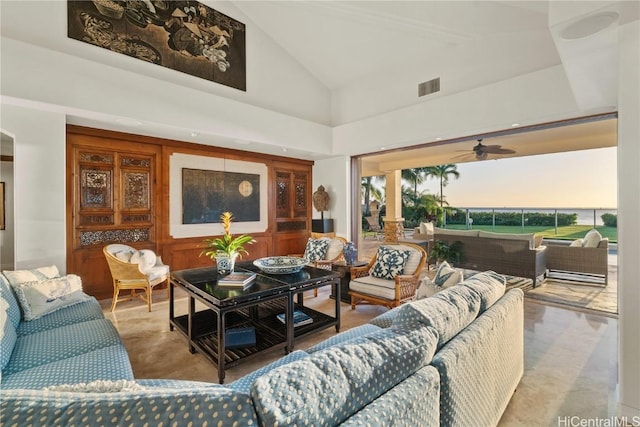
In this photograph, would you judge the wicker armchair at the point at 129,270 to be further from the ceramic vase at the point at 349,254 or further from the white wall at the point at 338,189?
the white wall at the point at 338,189

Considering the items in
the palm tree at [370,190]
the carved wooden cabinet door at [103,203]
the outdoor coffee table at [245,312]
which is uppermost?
the palm tree at [370,190]

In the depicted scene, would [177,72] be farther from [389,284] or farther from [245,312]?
[389,284]

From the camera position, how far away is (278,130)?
17.1 feet

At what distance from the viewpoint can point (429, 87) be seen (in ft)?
15.5

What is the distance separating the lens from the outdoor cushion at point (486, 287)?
192 centimetres

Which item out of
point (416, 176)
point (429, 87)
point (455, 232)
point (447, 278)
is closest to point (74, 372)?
point (447, 278)

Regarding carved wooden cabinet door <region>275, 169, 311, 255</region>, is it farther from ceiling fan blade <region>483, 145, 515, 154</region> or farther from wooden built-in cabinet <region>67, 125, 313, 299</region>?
ceiling fan blade <region>483, 145, 515, 154</region>

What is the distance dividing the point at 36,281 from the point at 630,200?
15.0 ft

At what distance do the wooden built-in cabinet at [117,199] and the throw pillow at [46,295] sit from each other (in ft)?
5.40

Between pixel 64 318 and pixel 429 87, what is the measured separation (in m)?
5.30

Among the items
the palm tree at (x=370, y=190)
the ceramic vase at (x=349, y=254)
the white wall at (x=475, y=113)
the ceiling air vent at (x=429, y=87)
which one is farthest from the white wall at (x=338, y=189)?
the palm tree at (x=370, y=190)

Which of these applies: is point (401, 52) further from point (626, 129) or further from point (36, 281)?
point (36, 281)

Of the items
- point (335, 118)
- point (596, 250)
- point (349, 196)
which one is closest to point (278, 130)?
point (335, 118)

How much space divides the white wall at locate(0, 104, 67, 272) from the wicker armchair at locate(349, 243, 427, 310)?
11.5ft
